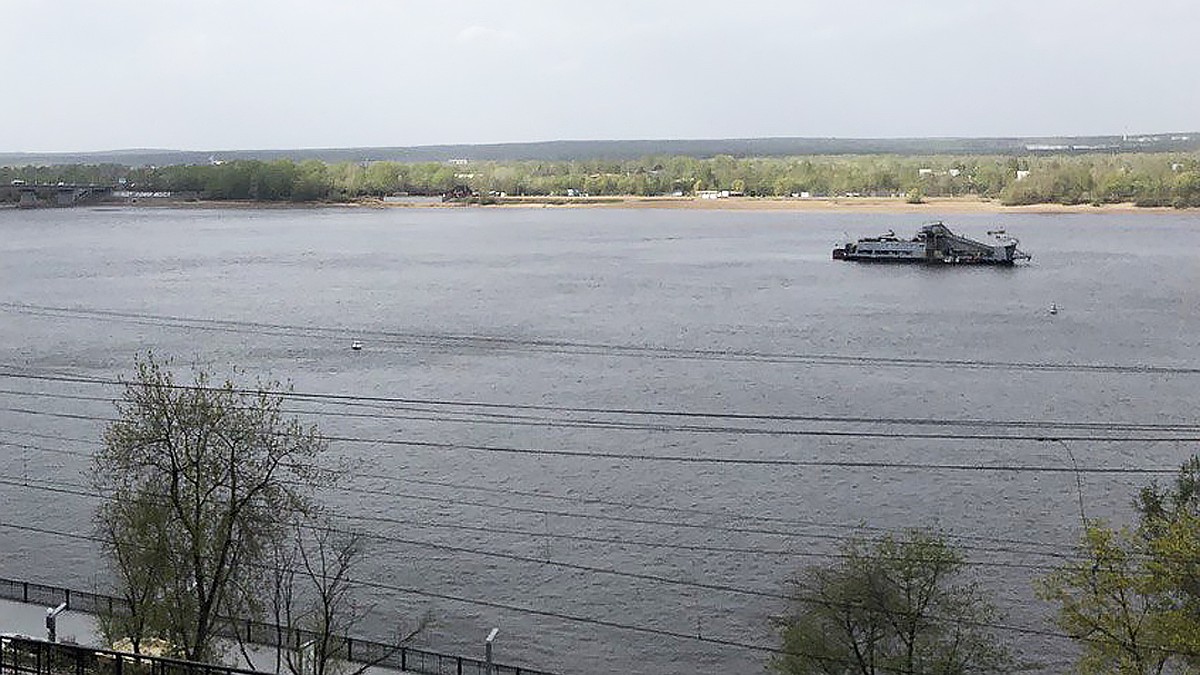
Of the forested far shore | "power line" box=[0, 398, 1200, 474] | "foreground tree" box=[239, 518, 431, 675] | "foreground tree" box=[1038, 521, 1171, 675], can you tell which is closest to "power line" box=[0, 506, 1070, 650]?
"foreground tree" box=[239, 518, 431, 675]

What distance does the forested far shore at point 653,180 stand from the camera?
48.2 meters

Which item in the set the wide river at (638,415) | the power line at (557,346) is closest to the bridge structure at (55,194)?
the wide river at (638,415)

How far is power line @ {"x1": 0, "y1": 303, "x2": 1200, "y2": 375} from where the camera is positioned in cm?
1523

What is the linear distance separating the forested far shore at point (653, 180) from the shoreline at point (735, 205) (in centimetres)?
52

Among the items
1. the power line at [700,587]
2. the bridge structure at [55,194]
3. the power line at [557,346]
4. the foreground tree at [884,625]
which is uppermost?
the bridge structure at [55,194]

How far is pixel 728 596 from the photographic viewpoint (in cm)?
834

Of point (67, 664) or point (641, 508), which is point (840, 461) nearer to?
point (641, 508)

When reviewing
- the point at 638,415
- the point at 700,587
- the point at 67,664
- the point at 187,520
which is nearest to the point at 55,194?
the point at 638,415

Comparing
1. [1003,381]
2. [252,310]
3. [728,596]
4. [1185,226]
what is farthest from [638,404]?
[1185,226]

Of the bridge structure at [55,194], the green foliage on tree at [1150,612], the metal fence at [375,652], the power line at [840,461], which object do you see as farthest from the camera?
the bridge structure at [55,194]

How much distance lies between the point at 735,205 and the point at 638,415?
4154 cm

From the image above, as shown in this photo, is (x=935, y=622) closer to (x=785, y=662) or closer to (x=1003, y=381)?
(x=785, y=662)

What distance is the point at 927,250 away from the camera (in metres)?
30.6

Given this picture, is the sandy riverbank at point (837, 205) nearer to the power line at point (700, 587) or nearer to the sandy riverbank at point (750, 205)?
the sandy riverbank at point (750, 205)
